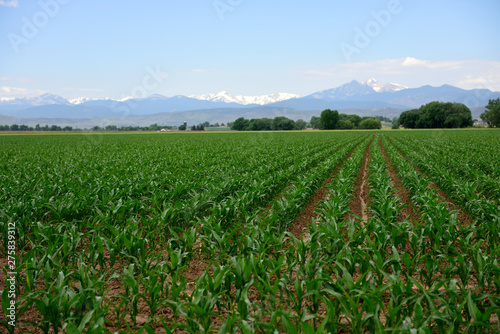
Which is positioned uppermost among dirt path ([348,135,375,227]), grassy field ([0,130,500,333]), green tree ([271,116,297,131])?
green tree ([271,116,297,131])

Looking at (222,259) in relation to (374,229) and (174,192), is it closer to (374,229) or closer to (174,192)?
(374,229)

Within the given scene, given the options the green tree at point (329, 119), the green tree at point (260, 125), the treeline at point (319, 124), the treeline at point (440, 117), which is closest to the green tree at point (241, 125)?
the treeline at point (319, 124)

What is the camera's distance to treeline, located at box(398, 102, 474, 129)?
11094cm

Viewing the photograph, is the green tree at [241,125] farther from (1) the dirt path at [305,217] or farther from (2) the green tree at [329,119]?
(1) the dirt path at [305,217]

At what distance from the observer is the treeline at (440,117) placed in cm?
11094

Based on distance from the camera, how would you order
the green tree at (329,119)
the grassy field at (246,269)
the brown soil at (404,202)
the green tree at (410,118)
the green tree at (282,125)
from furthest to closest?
the green tree at (282,125)
the green tree at (329,119)
the green tree at (410,118)
the brown soil at (404,202)
the grassy field at (246,269)

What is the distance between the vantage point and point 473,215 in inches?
314

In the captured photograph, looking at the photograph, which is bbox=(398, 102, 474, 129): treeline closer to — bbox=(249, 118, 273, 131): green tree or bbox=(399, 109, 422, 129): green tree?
bbox=(399, 109, 422, 129): green tree

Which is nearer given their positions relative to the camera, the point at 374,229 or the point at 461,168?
the point at 374,229

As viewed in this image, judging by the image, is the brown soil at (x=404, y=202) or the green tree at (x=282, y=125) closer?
the brown soil at (x=404, y=202)

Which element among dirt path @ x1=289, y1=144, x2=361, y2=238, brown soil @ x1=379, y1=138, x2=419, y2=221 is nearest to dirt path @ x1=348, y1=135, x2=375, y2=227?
brown soil @ x1=379, y1=138, x2=419, y2=221

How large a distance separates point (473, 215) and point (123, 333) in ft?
26.6

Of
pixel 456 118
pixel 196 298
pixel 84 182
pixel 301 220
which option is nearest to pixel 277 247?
pixel 196 298

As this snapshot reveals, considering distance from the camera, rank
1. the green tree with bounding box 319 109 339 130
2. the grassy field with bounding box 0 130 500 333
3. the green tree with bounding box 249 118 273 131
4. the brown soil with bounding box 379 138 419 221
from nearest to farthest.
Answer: the grassy field with bounding box 0 130 500 333, the brown soil with bounding box 379 138 419 221, the green tree with bounding box 319 109 339 130, the green tree with bounding box 249 118 273 131
